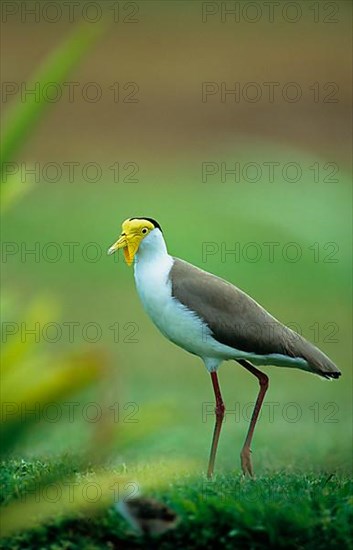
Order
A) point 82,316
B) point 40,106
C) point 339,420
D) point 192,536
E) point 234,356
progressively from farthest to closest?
point 82,316 → point 339,420 → point 234,356 → point 192,536 → point 40,106

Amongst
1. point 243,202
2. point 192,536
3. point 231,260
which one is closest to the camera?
point 192,536

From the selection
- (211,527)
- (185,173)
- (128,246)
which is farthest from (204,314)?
(185,173)

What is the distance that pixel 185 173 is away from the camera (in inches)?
506

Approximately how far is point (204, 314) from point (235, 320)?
0.30 feet

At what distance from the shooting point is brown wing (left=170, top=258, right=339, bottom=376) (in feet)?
12.0

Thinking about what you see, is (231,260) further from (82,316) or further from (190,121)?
(190,121)

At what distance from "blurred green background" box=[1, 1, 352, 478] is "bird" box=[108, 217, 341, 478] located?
Answer: 4081 mm

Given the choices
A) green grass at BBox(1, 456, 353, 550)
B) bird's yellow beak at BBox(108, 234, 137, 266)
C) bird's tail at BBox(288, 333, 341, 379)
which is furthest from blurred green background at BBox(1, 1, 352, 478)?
green grass at BBox(1, 456, 353, 550)

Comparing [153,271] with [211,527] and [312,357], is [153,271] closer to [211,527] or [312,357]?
[312,357]

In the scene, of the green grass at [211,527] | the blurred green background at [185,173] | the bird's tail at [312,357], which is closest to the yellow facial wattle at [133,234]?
the bird's tail at [312,357]

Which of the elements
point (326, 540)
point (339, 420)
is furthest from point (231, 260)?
point (326, 540)

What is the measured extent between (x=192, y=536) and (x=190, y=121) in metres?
9.82

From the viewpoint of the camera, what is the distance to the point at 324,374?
3.72 m

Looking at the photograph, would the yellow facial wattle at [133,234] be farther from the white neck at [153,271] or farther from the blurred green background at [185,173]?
the blurred green background at [185,173]
